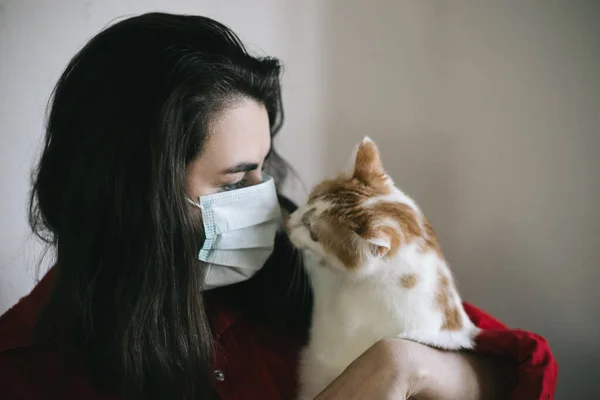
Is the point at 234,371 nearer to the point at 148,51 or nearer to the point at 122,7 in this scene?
the point at 148,51

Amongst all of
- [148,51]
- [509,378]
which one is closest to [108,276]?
[148,51]

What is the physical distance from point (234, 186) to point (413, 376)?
1.65ft

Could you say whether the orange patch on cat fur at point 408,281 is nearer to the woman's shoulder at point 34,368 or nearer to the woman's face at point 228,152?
the woman's face at point 228,152

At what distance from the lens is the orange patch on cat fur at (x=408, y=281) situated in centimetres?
92

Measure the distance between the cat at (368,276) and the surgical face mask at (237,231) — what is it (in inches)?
3.0

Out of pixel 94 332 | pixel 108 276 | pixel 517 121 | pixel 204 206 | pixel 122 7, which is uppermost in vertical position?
pixel 122 7

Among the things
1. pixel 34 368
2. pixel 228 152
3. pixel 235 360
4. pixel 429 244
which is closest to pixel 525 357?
pixel 429 244

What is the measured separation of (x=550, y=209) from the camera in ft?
4.16

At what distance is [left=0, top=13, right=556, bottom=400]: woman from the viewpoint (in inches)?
34.4

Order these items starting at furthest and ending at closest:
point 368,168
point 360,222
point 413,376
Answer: point 368,168
point 360,222
point 413,376

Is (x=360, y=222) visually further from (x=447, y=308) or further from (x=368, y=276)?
(x=447, y=308)

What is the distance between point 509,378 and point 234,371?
1.87 ft

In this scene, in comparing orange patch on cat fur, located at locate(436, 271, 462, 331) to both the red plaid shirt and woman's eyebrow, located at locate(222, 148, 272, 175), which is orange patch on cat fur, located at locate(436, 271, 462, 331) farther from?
woman's eyebrow, located at locate(222, 148, 272, 175)

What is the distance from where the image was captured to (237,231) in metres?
0.98
